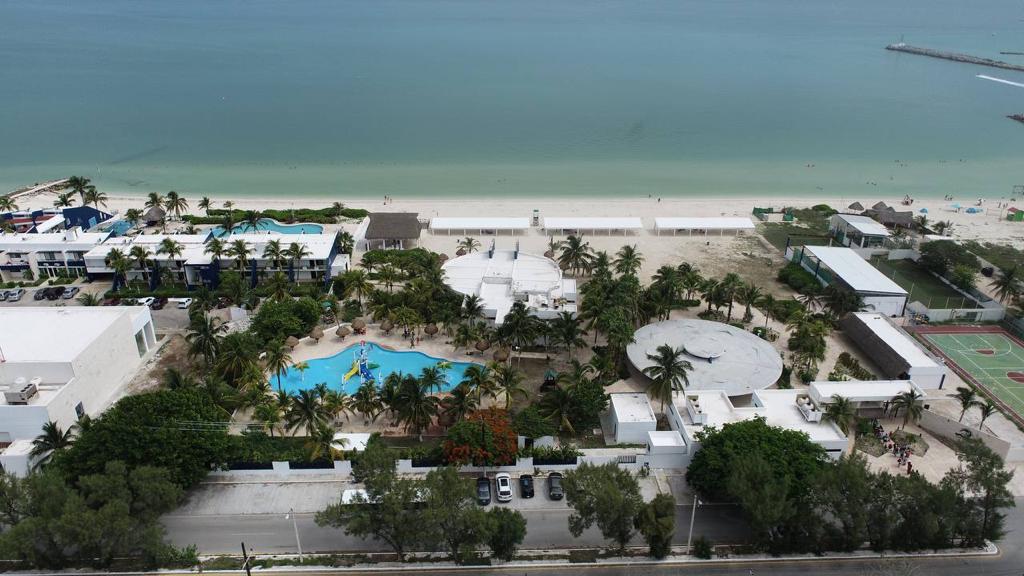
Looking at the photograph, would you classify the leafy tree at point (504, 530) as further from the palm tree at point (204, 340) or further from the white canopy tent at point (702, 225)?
the white canopy tent at point (702, 225)

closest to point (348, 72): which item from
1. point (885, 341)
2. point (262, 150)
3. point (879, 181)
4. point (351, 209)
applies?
point (262, 150)

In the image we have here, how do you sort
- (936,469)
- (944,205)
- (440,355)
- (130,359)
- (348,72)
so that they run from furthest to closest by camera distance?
(348,72)
(944,205)
(440,355)
(130,359)
(936,469)

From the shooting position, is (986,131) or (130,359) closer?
(130,359)

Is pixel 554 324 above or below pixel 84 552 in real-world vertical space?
above

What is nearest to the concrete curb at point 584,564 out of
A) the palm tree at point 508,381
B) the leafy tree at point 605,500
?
the leafy tree at point 605,500

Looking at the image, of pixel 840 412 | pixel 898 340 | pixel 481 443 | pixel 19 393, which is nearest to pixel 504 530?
pixel 481 443

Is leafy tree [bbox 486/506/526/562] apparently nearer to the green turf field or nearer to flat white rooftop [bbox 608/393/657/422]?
flat white rooftop [bbox 608/393/657/422]

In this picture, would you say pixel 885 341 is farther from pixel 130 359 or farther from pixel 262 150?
pixel 262 150
